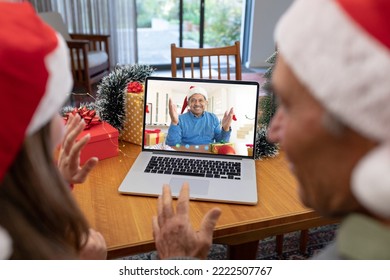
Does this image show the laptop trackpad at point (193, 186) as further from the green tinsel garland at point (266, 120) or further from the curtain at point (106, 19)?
the curtain at point (106, 19)

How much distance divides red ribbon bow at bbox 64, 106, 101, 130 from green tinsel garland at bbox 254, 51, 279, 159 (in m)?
0.55

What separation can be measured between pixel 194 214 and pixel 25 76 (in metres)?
0.54

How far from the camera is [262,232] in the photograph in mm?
922

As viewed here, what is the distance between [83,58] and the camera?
3.52m

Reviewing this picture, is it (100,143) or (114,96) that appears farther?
(114,96)

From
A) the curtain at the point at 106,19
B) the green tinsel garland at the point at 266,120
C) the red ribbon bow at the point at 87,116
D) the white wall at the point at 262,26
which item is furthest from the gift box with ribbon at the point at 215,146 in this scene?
the white wall at the point at 262,26

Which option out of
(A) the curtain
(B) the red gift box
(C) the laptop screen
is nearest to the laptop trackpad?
(C) the laptop screen

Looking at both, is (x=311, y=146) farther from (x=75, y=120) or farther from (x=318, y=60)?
(x=75, y=120)

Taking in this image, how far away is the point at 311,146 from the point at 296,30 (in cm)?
17

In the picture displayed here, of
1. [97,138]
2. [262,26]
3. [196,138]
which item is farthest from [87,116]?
[262,26]

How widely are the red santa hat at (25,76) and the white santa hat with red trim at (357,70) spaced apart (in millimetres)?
384

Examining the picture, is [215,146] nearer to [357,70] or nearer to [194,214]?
[194,214]

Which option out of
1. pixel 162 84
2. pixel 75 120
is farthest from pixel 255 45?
pixel 75 120
